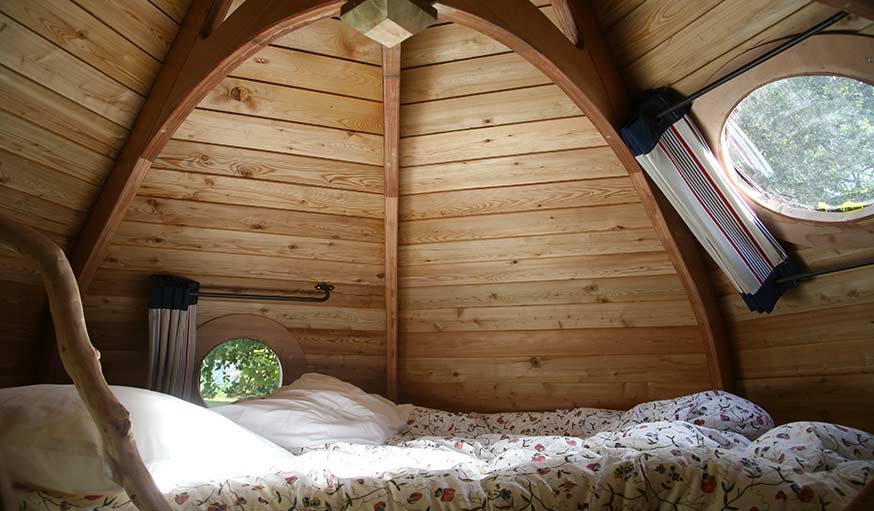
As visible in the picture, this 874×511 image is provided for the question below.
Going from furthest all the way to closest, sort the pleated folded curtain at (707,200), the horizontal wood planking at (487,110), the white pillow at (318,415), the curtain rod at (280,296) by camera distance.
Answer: the curtain rod at (280,296)
the horizontal wood planking at (487,110)
the white pillow at (318,415)
the pleated folded curtain at (707,200)

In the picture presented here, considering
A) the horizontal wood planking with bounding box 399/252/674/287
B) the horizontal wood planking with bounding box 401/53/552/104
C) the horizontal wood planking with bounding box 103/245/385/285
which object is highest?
the horizontal wood planking with bounding box 401/53/552/104

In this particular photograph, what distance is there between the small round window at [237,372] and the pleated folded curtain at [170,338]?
1.10 feet

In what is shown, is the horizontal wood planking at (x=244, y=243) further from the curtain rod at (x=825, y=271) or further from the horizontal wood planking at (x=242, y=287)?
the curtain rod at (x=825, y=271)

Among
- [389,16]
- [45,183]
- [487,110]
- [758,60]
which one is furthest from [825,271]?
[45,183]

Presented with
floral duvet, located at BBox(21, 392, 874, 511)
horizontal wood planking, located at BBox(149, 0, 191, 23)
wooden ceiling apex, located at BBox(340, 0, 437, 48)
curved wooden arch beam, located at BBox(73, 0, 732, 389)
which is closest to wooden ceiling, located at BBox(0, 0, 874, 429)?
horizontal wood planking, located at BBox(149, 0, 191, 23)

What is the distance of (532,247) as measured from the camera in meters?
3.42

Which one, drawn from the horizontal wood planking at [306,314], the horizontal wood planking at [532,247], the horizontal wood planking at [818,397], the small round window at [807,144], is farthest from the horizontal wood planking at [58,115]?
the horizontal wood planking at [818,397]

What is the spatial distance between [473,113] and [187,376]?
6.37 ft

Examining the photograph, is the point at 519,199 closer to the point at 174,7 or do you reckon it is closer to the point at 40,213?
the point at 174,7

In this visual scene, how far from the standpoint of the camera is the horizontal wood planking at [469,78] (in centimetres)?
296

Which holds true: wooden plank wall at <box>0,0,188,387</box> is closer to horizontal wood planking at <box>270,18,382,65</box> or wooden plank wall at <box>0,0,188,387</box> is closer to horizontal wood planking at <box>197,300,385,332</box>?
horizontal wood planking at <box>270,18,382,65</box>

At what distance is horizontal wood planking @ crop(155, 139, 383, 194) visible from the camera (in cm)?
306

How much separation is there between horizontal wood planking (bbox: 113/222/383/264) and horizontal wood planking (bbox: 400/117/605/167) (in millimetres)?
601

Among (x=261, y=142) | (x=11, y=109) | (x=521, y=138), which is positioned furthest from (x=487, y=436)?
(x=11, y=109)
